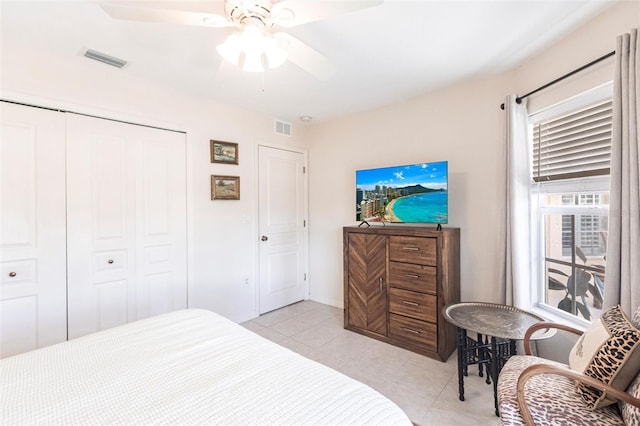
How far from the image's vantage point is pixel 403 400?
6.33 ft

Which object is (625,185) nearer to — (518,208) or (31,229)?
(518,208)

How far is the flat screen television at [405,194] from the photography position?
2.63m

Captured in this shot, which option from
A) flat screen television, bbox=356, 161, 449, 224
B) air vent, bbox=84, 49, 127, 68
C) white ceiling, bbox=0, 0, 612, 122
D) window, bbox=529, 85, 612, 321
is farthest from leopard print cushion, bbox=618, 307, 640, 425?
air vent, bbox=84, 49, 127, 68

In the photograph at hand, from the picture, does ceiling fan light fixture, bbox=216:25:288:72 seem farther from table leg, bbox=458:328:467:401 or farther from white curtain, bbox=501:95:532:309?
table leg, bbox=458:328:467:401

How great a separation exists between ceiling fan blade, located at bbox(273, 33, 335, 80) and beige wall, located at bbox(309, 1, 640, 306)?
1.62 meters

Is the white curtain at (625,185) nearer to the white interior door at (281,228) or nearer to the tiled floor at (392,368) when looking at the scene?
the tiled floor at (392,368)

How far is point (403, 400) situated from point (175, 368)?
1.52 m

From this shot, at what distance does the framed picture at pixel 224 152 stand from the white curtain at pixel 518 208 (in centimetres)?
264

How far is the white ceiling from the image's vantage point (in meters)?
1.68

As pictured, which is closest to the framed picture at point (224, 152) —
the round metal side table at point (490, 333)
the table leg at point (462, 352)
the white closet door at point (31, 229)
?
the white closet door at point (31, 229)

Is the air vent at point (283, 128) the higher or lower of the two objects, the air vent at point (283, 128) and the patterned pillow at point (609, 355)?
the higher

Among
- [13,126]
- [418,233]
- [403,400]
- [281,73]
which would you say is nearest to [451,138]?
[418,233]

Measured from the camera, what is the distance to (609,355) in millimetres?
1157

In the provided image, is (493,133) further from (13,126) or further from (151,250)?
(13,126)
